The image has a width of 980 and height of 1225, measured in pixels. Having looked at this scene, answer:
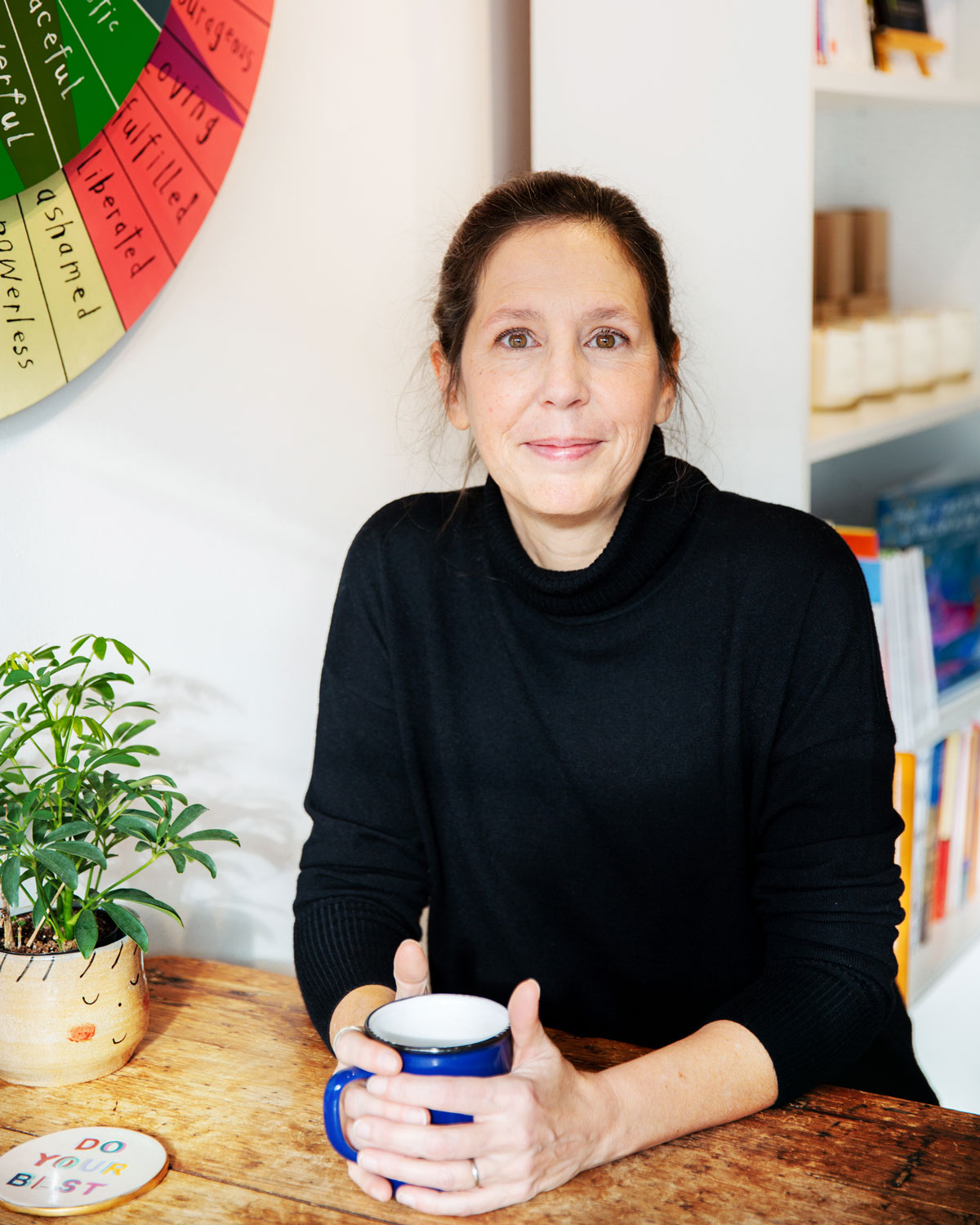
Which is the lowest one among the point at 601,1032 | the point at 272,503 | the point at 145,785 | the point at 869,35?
the point at 601,1032

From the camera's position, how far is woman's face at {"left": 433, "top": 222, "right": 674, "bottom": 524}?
1.17 metres

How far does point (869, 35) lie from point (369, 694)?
1173mm

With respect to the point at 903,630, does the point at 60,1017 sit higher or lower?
lower

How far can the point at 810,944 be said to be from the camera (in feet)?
3.43

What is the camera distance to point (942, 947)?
2.11 meters

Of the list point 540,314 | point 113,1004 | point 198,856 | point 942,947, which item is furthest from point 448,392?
point 942,947

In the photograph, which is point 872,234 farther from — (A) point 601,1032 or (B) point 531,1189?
(B) point 531,1189

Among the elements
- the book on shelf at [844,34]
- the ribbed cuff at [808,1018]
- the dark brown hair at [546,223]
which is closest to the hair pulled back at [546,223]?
the dark brown hair at [546,223]

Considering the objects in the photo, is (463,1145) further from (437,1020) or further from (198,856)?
(198,856)

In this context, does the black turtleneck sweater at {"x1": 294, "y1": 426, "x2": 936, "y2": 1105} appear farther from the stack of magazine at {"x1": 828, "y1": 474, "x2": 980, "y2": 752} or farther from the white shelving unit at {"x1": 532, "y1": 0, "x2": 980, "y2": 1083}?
the stack of magazine at {"x1": 828, "y1": 474, "x2": 980, "y2": 752}

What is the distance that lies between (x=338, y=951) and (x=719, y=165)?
1007mm

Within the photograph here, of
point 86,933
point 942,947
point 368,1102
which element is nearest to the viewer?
point 368,1102

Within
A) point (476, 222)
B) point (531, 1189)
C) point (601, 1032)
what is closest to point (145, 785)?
point (531, 1189)

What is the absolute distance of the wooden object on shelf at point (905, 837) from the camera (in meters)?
1.78
